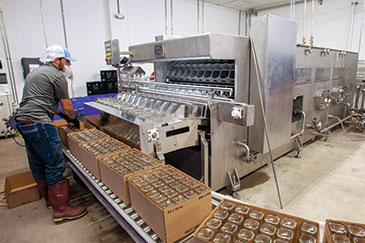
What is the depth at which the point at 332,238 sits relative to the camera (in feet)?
2.62

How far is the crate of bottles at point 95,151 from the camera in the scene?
1662 millimetres

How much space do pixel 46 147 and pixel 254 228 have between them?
1.72 m

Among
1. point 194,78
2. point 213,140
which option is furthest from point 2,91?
point 213,140

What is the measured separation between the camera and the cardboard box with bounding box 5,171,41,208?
2292 mm

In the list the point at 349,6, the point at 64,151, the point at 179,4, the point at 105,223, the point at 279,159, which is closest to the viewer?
the point at 105,223

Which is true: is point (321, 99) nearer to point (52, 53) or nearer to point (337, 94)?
point (337, 94)

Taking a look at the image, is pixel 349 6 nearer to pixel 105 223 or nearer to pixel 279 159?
pixel 279 159

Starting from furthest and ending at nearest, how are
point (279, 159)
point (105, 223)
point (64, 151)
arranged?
point (279, 159), point (64, 151), point (105, 223)

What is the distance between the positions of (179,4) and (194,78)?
4.47 metres

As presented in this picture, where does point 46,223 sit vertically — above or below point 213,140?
below

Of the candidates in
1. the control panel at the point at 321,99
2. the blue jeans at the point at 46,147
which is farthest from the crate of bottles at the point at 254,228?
the control panel at the point at 321,99

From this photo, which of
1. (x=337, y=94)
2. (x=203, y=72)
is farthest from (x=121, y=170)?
(x=337, y=94)

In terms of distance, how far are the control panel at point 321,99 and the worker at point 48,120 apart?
3.27 metres

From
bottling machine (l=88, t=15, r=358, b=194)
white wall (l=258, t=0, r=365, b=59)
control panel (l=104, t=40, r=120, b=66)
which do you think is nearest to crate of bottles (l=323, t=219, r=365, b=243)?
bottling machine (l=88, t=15, r=358, b=194)
